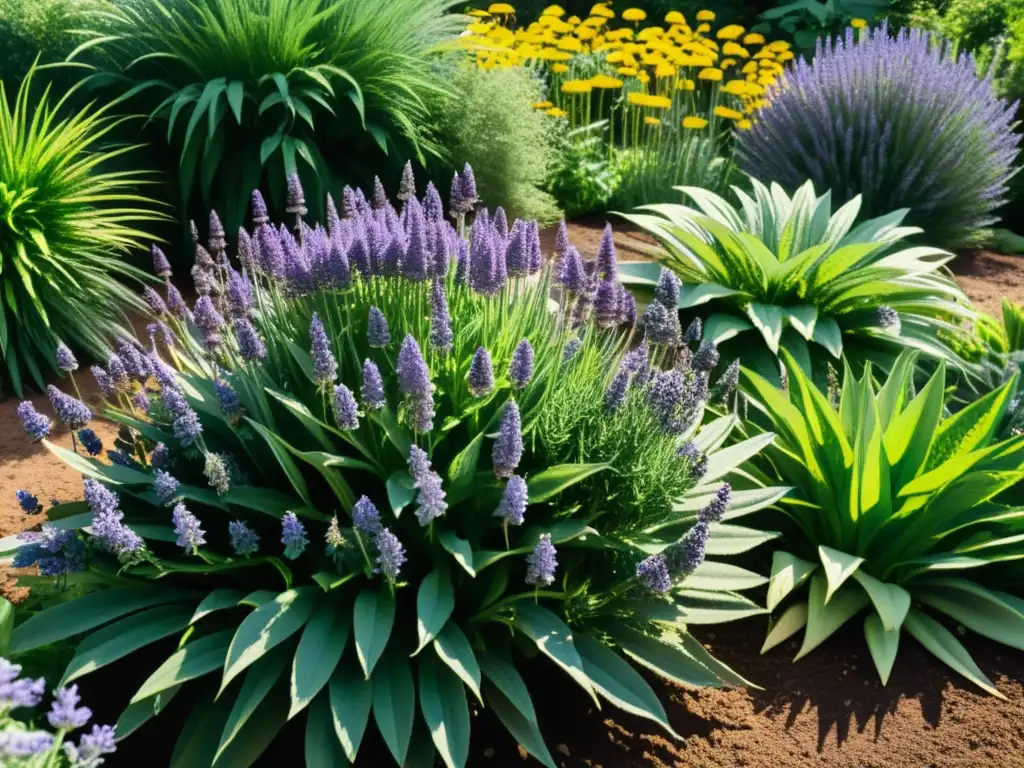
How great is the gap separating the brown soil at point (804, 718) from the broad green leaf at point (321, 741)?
271mm

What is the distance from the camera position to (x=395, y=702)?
2.38 metres

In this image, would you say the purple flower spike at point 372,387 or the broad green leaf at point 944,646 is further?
the broad green leaf at point 944,646

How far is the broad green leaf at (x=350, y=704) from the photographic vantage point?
2225mm

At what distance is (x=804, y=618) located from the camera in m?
3.09

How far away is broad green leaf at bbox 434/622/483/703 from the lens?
7.49ft

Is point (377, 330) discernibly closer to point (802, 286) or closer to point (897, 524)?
point (897, 524)

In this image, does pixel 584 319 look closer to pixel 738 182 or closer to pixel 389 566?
pixel 389 566

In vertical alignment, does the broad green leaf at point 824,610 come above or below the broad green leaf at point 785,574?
below

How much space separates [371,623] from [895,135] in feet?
16.1

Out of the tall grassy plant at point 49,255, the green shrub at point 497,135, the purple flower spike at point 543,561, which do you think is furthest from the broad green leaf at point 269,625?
the green shrub at point 497,135

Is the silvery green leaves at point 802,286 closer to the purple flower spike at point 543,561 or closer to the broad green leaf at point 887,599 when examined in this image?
the broad green leaf at point 887,599

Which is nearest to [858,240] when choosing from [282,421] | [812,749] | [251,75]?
[812,749]

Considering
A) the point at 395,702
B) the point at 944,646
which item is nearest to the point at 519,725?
the point at 395,702

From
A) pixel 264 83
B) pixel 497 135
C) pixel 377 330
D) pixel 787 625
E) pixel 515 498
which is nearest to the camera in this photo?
pixel 515 498
